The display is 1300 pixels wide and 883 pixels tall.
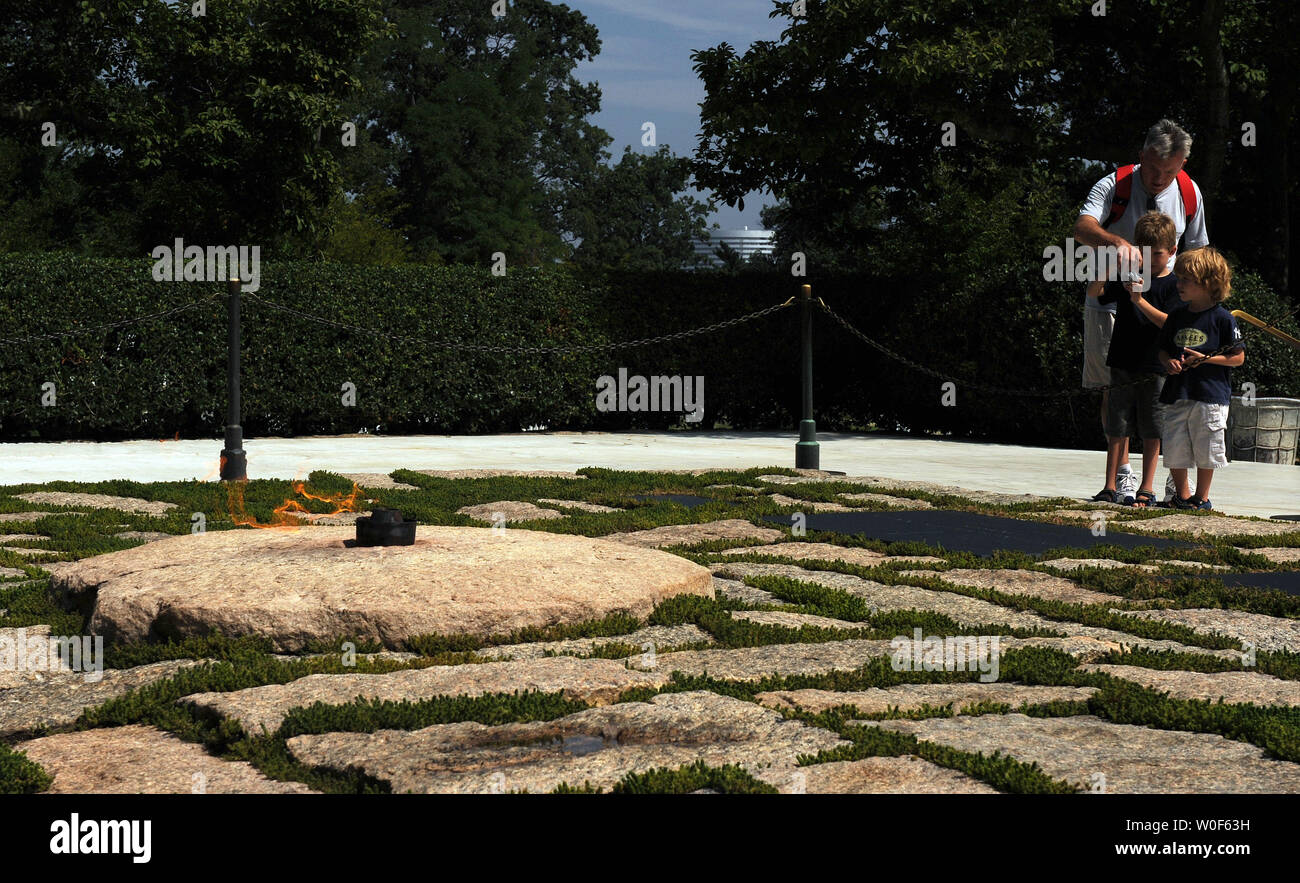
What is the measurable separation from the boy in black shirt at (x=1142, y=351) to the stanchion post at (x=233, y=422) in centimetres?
624

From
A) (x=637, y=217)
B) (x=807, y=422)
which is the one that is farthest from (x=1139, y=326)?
(x=637, y=217)

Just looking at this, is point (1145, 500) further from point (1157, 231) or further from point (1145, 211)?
point (1145, 211)

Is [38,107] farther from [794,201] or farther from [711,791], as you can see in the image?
[711,791]

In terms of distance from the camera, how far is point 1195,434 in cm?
851

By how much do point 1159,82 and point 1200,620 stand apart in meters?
14.5

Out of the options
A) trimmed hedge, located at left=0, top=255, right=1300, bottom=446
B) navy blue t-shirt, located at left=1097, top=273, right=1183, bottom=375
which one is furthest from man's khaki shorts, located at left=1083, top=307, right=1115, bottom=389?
trimmed hedge, located at left=0, top=255, right=1300, bottom=446

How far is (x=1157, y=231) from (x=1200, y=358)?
90cm

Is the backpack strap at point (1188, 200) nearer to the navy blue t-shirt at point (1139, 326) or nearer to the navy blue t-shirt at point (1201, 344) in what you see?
the navy blue t-shirt at point (1139, 326)

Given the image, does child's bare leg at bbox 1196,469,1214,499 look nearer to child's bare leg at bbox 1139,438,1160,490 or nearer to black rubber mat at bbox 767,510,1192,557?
child's bare leg at bbox 1139,438,1160,490

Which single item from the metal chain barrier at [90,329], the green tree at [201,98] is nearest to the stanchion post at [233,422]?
the metal chain barrier at [90,329]

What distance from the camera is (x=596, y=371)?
18125 millimetres
